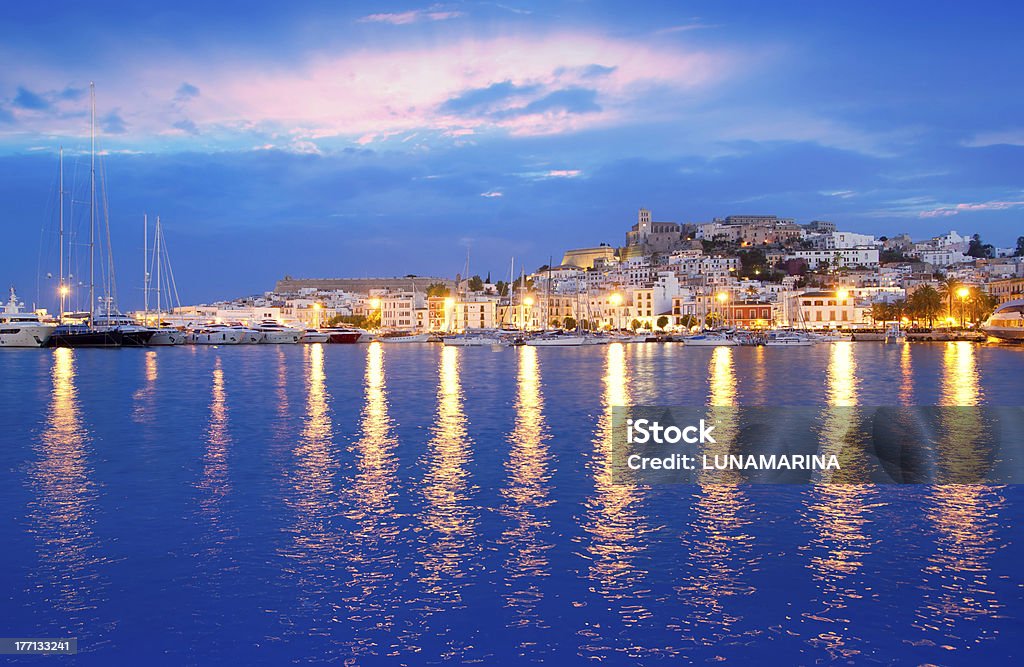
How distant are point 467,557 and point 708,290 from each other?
349 ft

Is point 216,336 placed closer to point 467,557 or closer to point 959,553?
point 467,557

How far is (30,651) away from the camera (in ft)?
21.3

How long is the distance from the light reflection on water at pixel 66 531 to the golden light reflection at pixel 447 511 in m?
2.91

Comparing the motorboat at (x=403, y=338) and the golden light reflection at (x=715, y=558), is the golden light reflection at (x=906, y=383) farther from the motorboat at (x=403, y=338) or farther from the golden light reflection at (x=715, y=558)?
the motorboat at (x=403, y=338)

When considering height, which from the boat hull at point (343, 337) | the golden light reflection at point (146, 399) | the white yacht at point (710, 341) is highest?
the boat hull at point (343, 337)

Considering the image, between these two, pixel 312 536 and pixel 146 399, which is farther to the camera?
pixel 146 399

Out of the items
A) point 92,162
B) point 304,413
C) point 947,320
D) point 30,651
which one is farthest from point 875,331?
point 30,651

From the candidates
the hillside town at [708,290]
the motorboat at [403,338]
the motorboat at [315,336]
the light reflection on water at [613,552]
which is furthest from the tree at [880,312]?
the light reflection on water at [613,552]

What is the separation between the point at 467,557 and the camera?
344 inches

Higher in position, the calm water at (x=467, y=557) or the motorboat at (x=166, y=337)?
the motorboat at (x=166, y=337)

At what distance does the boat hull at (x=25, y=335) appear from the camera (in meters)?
65.2

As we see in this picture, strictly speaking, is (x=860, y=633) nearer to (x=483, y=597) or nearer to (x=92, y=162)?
(x=483, y=597)

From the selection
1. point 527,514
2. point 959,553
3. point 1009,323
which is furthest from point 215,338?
point 959,553

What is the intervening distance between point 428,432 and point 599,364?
1125 inches
